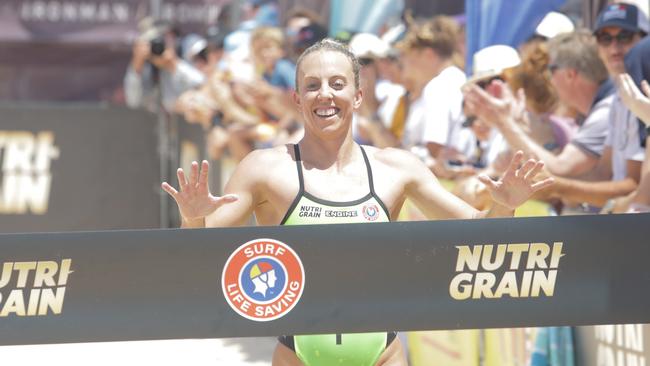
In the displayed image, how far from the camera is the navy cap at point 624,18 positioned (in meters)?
5.89

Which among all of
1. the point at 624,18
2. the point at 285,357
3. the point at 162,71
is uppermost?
the point at 162,71

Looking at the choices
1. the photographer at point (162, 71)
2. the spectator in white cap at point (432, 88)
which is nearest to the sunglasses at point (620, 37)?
the spectator in white cap at point (432, 88)

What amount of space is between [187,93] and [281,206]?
9.85 metres

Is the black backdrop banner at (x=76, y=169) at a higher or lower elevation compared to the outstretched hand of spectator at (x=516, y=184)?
higher

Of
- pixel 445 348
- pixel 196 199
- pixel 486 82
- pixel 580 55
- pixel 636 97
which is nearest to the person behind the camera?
pixel 196 199

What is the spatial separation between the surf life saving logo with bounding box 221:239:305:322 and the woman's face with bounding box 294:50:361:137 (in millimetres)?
563

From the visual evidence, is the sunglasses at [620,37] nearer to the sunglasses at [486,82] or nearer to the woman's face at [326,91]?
the sunglasses at [486,82]

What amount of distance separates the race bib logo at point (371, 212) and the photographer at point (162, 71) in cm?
1000

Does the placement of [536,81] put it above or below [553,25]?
below

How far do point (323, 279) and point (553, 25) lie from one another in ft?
11.4

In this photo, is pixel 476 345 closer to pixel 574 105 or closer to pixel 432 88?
pixel 574 105

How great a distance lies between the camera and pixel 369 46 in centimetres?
857

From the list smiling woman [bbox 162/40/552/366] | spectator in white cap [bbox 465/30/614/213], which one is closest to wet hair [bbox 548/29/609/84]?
spectator in white cap [bbox 465/30/614/213]

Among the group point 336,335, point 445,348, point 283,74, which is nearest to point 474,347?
point 445,348
